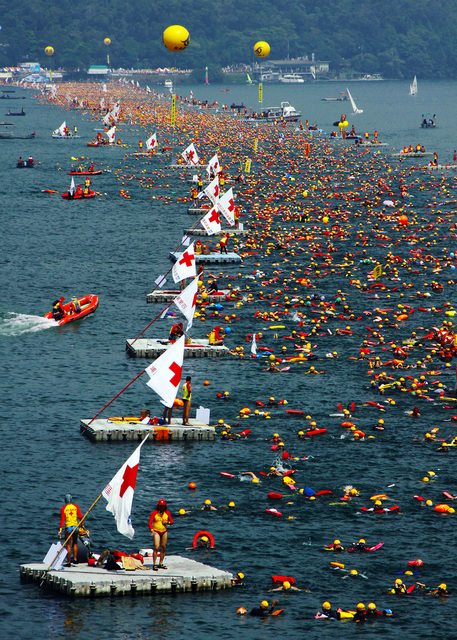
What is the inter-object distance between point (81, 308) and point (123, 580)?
3433 centimetres

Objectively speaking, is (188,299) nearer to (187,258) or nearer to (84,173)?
(187,258)

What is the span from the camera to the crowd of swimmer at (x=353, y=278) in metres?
52.3

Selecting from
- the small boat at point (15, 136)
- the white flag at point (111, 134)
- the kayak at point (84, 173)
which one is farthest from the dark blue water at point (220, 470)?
the small boat at point (15, 136)

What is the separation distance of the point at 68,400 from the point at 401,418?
53.0ft

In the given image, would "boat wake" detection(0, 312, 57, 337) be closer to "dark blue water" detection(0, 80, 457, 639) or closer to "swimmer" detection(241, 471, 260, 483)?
"dark blue water" detection(0, 80, 457, 639)

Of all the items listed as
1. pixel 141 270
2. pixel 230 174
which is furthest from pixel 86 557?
pixel 230 174

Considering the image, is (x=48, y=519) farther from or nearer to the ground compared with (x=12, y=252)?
nearer to the ground

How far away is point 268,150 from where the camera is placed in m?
158

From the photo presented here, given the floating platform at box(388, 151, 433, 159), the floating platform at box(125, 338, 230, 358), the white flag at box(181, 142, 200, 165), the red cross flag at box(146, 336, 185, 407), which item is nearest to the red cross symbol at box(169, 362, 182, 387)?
the red cross flag at box(146, 336, 185, 407)

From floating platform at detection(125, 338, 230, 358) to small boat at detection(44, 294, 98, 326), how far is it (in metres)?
7.38

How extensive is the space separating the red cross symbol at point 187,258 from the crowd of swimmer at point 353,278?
5.24 metres

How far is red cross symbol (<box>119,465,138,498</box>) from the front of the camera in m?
31.5

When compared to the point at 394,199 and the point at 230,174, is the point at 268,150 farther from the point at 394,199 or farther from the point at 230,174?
the point at 394,199

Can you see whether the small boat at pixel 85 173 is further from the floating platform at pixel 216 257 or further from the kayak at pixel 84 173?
the floating platform at pixel 216 257
